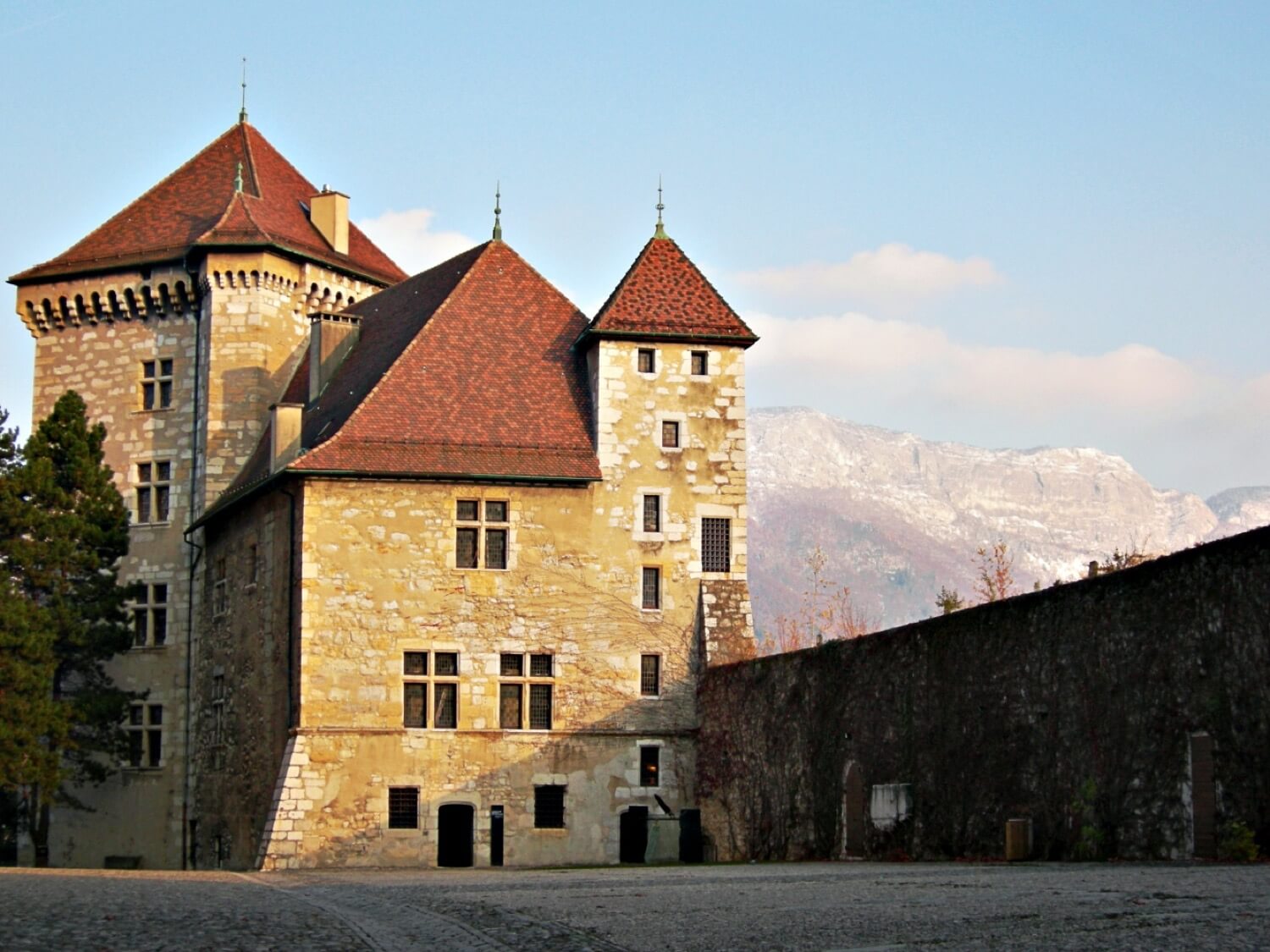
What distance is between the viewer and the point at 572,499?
37.5 m

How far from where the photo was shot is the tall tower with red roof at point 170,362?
4416 centimetres

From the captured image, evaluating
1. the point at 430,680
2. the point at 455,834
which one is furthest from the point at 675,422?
the point at 455,834

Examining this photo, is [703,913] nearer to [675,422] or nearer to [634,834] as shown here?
[634,834]

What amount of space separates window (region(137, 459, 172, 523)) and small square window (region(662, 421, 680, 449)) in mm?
13730

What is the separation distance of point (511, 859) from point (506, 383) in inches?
385

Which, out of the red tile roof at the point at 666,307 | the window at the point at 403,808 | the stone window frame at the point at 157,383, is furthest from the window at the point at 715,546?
the stone window frame at the point at 157,383

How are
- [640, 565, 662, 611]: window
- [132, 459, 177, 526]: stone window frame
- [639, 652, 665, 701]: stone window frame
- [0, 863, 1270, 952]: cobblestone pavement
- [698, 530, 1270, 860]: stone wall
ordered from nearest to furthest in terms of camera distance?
[0, 863, 1270, 952]: cobblestone pavement < [698, 530, 1270, 860]: stone wall < [639, 652, 665, 701]: stone window frame < [640, 565, 662, 611]: window < [132, 459, 177, 526]: stone window frame

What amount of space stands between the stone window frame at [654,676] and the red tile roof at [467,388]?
148 inches

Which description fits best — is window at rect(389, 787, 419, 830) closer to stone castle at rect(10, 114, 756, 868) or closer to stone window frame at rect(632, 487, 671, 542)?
stone castle at rect(10, 114, 756, 868)

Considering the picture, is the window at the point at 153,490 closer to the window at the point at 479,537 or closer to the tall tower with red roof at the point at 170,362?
the tall tower with red roof at the point at 170,362

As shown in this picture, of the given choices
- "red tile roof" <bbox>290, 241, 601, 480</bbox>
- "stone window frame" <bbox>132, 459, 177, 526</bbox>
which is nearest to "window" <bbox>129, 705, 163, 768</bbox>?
"stone window frame" <bbox>132, 459, 177, 526</bbox>

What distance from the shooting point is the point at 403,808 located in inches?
1400

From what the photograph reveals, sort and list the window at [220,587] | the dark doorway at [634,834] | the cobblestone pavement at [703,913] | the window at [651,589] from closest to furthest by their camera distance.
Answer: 1. the cobblestone pavement at [703,913]
2. the dark doorway at [634,834]
3. the window at [651,589]
4. the window at [220,587]

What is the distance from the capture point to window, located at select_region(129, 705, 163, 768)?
145 ft
